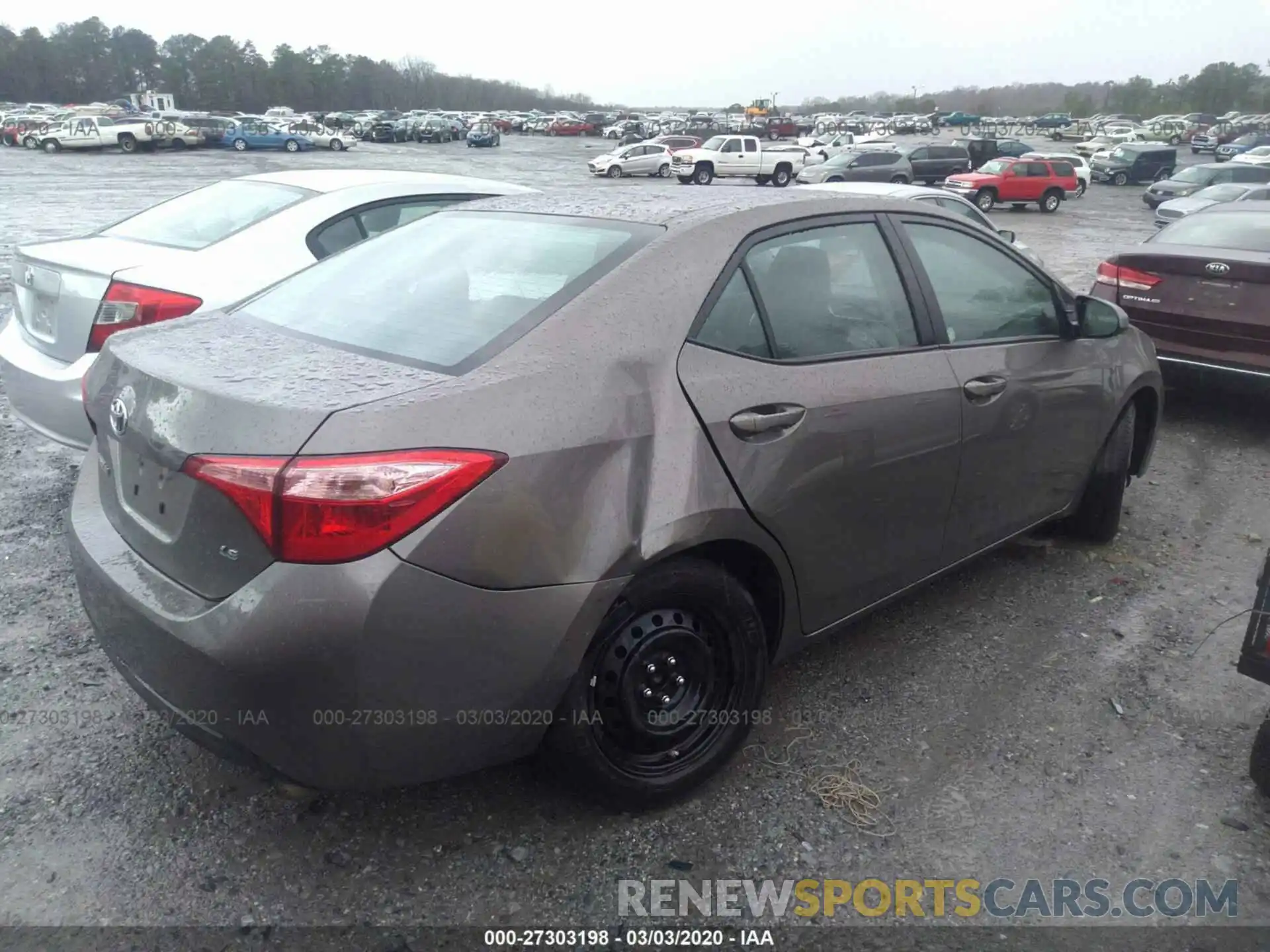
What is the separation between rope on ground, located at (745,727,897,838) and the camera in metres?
2.71

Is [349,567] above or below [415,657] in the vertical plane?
above

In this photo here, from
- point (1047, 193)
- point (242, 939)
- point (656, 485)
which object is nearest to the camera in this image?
point (242, 939)

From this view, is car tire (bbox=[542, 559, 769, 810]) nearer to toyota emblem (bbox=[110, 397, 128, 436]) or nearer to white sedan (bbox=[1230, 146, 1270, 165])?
toyota emblem (bbox=[110, 397, 128, 436])

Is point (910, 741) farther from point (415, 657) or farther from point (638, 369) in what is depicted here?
point (415, 657)

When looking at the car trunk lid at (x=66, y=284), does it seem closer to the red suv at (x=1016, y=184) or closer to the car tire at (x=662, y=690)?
the car tire at (x=662, y=690)

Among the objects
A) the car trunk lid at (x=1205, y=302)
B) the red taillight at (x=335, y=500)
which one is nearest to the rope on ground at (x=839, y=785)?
the red taillight at (x=335, y=500)

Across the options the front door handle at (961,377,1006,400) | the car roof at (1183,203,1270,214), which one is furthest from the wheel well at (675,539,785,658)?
the car roof at (1183,203,1270,214)

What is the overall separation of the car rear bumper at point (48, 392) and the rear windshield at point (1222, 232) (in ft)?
22.8

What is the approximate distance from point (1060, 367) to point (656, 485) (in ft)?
7.28

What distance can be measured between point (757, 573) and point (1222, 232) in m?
6.03

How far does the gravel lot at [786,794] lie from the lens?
243cm

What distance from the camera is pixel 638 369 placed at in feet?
8.03

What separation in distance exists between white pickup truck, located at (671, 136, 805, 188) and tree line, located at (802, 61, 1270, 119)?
97205mm

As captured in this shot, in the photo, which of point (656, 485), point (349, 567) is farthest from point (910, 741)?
point (349, 567)
